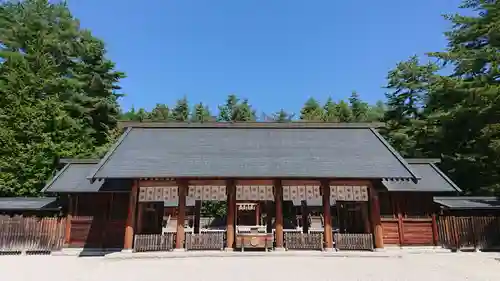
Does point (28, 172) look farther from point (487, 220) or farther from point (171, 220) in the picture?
point (487, 220)

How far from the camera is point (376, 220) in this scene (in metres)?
12.2

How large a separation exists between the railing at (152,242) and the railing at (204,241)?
776 mm

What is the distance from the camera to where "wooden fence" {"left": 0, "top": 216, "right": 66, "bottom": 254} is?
1323 cm

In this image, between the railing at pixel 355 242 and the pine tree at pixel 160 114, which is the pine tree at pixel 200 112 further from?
the railing at pixel 355 242

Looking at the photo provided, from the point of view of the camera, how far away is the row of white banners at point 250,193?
12469 mm

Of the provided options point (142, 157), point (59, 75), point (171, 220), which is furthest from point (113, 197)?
point (59, 75)

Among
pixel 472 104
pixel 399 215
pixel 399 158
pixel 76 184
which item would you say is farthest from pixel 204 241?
pixel 472 104

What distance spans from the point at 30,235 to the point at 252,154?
33.6 ft

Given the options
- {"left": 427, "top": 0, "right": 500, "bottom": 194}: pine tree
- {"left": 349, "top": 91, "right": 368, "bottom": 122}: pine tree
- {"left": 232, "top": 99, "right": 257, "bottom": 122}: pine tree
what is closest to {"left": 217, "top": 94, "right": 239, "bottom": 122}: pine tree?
{"left": 232, "top": 99, "right": 257, "bottom": 122}: pine tree

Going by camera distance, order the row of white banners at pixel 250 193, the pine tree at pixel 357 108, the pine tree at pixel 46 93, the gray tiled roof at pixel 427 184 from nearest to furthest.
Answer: the row of white banners at pixel 250 193, the gray tiled roof at pixel 427 184, the pine tree at pixel 46 93, the pine tree at pixel 357 108

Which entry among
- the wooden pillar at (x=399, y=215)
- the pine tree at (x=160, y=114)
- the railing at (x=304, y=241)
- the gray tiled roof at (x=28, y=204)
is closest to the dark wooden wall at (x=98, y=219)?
the gray tiled roof at (x=28, y=204)

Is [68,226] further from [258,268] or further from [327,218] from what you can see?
[327,218]

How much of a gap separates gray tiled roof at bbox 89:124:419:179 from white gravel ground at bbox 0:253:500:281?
10.0ft

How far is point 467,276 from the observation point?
855 centimetres
